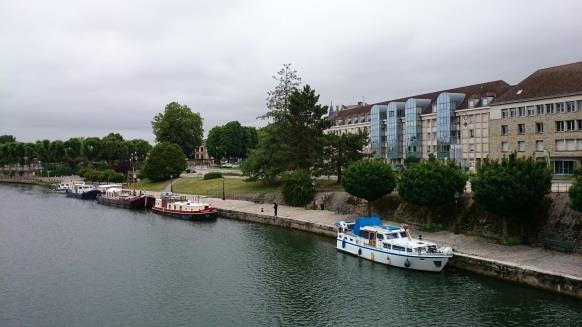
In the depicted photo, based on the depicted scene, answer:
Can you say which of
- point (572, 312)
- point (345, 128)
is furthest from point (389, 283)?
point (345, 128)

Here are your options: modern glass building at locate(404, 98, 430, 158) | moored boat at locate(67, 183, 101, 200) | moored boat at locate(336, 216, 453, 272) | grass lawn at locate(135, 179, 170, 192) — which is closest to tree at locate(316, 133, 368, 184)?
moored boat at locate(336, 216, 453, 272)

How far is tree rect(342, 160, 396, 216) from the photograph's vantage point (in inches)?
2007

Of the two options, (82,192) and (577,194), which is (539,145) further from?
(82,192)

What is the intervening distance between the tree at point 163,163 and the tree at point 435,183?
7326 centimetres

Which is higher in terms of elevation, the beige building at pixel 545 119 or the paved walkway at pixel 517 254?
the beige building at pixel 545 119

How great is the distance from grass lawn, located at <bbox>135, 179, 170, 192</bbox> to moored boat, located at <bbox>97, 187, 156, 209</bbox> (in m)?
11.1

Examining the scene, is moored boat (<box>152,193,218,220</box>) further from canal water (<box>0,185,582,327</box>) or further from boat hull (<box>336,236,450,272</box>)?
boat hull (<box>336,236,450,272</box>)

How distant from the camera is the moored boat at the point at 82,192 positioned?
342 ft

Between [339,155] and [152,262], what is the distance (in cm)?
3568

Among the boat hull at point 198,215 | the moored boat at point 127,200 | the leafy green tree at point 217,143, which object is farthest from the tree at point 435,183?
the leafy green tree at point 217,143

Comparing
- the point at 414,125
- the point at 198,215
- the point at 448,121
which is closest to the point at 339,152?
the point at 198,215

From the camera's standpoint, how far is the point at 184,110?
14862 centimetres

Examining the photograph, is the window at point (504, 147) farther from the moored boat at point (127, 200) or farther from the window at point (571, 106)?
the moored boat at point (127, 200)

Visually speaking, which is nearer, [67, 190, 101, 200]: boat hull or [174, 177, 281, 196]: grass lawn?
[174, 177, 281, 196]: grass lawn
